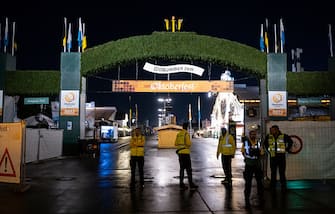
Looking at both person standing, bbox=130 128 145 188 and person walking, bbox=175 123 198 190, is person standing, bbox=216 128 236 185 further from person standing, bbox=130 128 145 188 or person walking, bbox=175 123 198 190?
person standing, bbox=130 128 145 188

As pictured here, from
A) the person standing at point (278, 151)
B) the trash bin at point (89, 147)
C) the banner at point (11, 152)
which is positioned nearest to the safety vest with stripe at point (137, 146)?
the banner at point (11, 152)

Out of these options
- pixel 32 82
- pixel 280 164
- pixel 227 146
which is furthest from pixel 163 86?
pixel 280 164

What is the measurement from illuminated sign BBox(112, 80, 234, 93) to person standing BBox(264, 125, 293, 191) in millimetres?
14978

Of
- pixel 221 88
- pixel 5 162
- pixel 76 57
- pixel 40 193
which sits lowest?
pixel 40 193

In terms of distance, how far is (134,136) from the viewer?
38.3 ft

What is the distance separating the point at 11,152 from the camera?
11125 mm

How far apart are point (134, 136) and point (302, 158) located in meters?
4.89

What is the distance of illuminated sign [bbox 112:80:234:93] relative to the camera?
1006 inches

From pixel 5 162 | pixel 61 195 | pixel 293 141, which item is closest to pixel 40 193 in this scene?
pixel 61 195

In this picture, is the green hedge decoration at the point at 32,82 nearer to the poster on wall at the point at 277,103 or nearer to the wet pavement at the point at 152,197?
the wet pavement at the point at 152,197

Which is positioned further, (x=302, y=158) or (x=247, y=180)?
(x=302, y=158)

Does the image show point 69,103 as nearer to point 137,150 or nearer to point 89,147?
point 89,147

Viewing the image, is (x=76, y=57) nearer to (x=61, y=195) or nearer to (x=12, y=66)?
(x=12, y=66)

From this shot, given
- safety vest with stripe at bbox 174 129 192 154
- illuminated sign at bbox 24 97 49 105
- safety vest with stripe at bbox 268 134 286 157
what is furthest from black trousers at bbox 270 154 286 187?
illuminated sign at bbox 24 97 49 105
